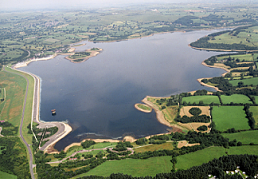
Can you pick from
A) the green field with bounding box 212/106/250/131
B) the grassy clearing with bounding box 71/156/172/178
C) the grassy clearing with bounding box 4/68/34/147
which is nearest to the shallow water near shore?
the grassy clearing with bounding box 4/68/34/147

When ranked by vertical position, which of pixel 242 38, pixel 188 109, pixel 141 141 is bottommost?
pixel 141 141

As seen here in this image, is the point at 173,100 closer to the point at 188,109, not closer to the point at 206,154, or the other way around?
the point at 188,109

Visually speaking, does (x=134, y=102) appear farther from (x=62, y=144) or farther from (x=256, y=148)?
(x=256, y=148)

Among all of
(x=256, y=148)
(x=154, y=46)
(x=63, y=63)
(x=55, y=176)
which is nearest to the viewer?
(x=55, y=176)

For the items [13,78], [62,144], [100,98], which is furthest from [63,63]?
[62,144]

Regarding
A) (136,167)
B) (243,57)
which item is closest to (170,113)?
(136,167)
